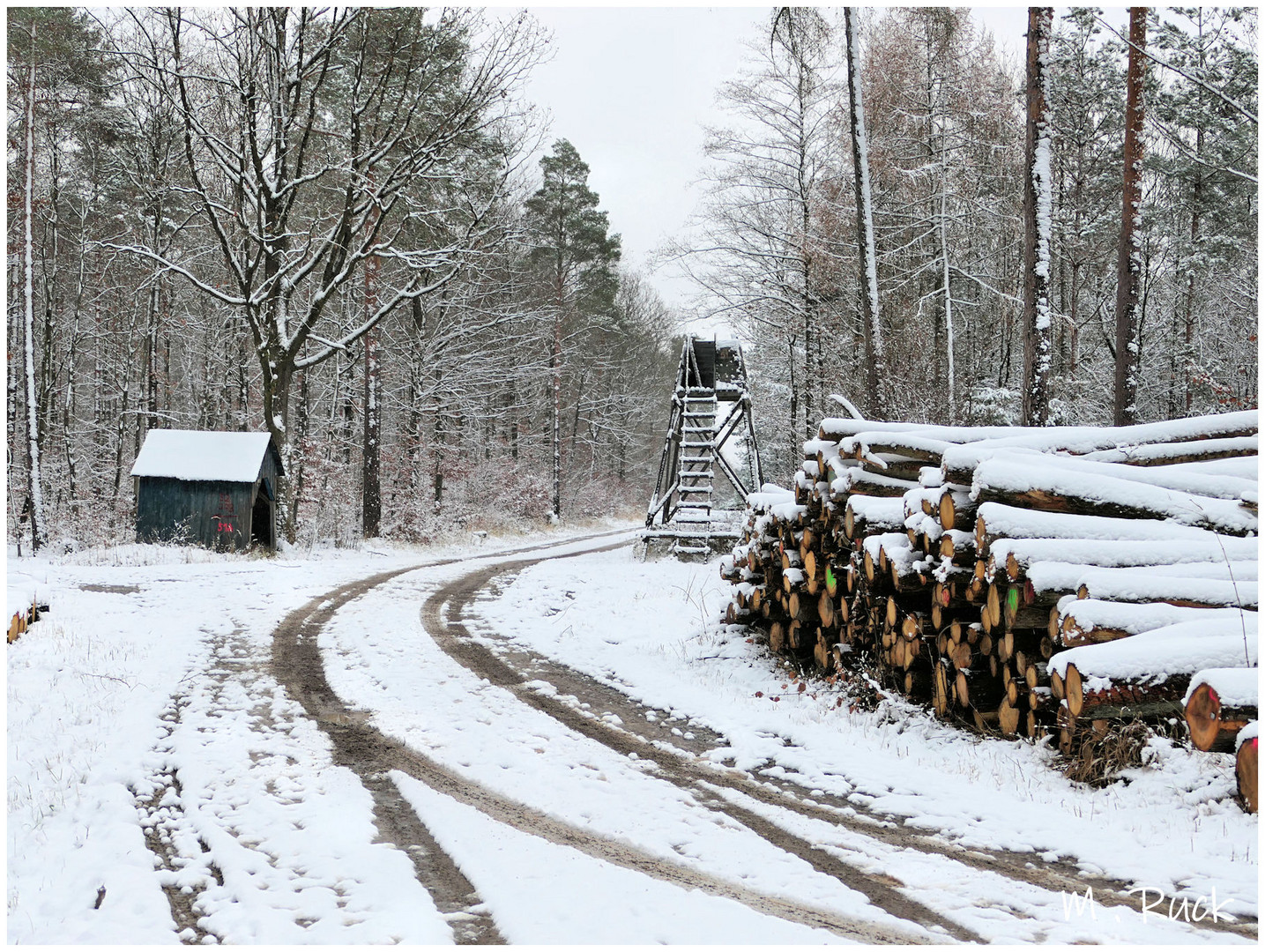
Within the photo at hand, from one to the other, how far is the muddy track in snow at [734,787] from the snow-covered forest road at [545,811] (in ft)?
0.07

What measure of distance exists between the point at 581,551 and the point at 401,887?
1571cm

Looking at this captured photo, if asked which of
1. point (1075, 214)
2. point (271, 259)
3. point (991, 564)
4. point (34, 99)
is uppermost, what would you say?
point (34, 99)

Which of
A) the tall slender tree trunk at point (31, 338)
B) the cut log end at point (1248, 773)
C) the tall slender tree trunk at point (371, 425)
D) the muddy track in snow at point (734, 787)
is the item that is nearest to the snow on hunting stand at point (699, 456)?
the muddy track in snow at point (734, 787)

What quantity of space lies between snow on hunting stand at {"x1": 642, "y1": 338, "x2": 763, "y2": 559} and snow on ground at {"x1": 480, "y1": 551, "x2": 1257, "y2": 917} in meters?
6.57

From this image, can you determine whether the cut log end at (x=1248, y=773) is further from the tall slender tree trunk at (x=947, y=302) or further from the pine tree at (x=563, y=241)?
the pine tree at (x=563, y=241)

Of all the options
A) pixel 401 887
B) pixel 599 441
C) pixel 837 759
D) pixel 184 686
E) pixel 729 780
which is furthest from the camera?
pixel 599 441

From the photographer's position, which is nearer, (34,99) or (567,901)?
(567,901)

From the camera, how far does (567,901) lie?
3.30 meters

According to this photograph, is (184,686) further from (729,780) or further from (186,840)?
(729,780)

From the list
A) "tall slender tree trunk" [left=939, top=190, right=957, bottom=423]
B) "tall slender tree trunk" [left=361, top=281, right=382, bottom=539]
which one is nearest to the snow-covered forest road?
"tall slender tree trunk" [left=939, top=190, right=957, bottom=423]

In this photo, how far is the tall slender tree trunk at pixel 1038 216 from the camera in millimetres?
11117

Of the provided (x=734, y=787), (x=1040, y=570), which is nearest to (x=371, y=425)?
(x=734, y=787)

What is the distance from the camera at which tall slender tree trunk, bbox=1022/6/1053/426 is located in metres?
11.1

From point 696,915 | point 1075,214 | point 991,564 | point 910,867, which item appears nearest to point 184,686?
point 696,915
